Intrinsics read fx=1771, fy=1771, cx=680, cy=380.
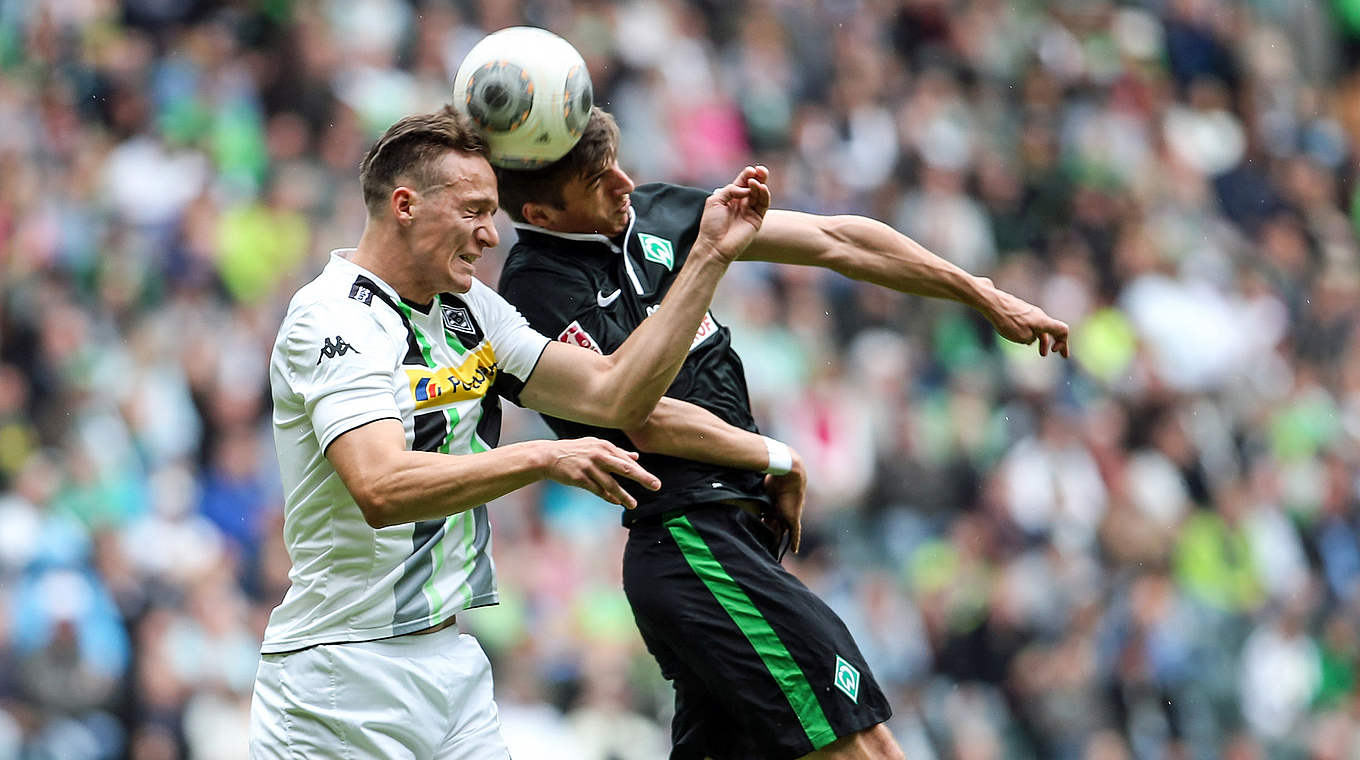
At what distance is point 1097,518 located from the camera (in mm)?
12625

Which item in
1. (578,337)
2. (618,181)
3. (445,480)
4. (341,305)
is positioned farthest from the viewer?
(618,181)

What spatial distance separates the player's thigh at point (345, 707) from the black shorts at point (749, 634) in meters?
0.92

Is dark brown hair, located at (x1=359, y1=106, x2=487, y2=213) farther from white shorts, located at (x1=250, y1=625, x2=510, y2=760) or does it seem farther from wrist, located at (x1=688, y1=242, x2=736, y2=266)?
white shorts, located at (x1=250, y1=625, x2=510, y2=760)

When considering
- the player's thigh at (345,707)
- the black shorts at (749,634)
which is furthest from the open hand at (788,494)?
the player's thigh at (345,707)

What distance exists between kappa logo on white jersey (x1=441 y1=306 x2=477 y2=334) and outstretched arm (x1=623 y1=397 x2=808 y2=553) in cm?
52

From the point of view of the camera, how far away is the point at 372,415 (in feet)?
13.8

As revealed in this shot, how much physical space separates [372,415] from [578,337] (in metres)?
0.93

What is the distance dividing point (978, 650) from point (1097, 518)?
68.3 inches

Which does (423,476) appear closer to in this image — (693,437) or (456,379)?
(456,379)

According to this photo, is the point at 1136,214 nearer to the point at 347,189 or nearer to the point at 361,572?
the point at 347,189

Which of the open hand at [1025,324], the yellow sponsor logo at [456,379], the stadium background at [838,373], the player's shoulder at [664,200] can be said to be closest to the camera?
the yellow sponsor logo at [456,379]

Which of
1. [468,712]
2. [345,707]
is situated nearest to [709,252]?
[468,712]

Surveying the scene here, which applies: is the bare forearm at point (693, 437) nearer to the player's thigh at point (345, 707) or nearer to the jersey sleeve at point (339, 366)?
the jersey sleeve at point (339, 366)

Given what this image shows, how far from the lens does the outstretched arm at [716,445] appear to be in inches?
196
